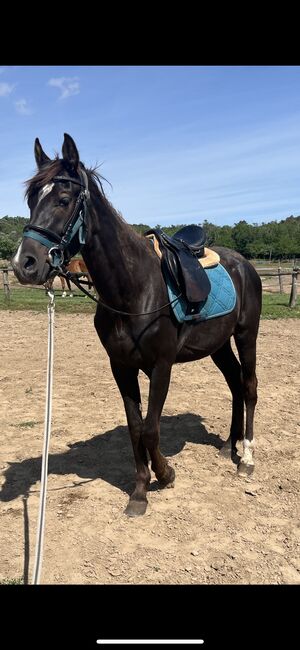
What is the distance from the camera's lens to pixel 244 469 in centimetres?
384

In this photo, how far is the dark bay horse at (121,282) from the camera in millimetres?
2486

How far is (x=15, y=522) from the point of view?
10.3 feet

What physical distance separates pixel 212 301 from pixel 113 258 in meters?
1.05

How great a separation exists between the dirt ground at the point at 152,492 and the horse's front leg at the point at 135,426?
0.11 m

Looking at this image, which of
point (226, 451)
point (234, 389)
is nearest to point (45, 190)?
point (234, 389)

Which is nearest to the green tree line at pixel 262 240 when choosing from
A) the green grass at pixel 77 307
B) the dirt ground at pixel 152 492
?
the green grass at pixel 77 307

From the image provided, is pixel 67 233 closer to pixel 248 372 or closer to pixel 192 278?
pixel 192 278

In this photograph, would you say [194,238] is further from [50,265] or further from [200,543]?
[200,543]

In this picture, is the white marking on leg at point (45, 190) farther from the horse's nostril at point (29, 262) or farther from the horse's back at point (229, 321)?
the horse's back at point (229, 321)

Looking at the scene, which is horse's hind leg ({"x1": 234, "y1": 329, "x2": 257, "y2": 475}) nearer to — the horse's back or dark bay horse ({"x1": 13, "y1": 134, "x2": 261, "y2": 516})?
the horse's back

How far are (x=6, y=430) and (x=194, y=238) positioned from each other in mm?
2925

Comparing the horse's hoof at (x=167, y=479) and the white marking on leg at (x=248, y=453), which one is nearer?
the horse's hoof at (x=167, y=479)

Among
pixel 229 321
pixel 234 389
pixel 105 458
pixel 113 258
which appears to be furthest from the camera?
pixel 234 389
